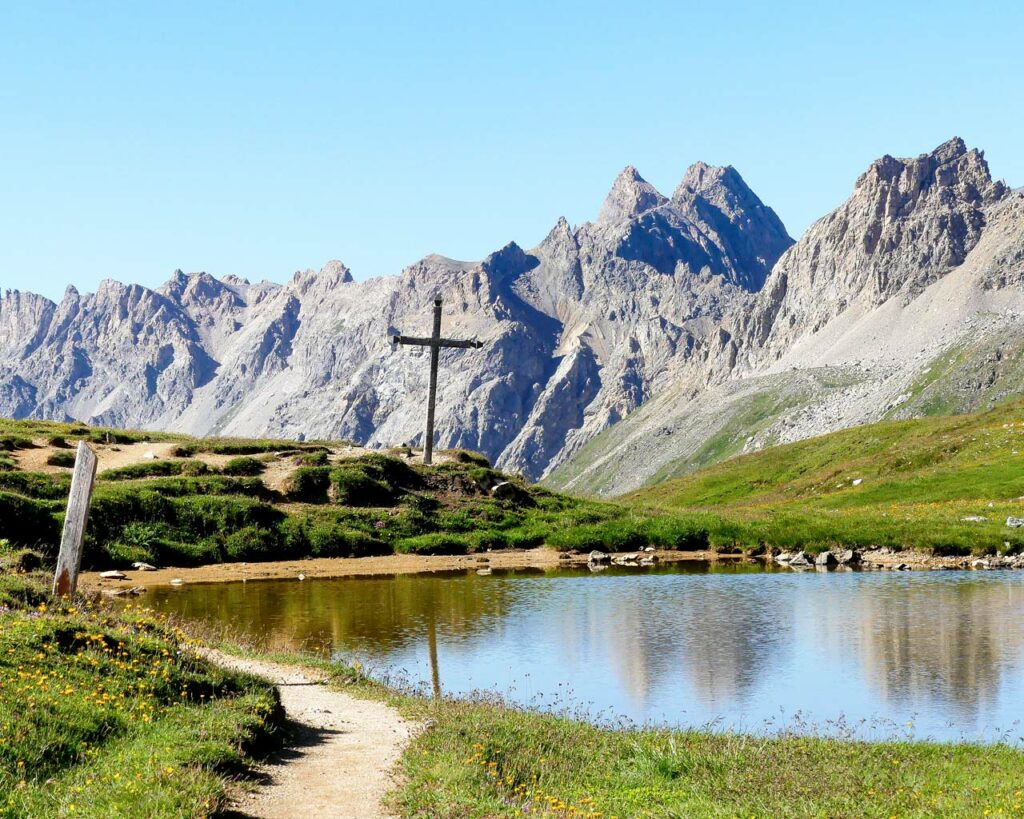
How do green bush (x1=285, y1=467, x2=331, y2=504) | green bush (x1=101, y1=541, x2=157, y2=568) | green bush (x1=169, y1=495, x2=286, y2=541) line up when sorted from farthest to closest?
green bush (x1=285, y1=467, x2=331, y2=504) → green bush (x1=169, y1=495, x2=286, y2=541) → green bush (x1=101, y1=541, x2=157, y2=568)

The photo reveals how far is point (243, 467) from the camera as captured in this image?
5838 cm

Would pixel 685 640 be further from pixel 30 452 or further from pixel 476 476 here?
pixel 30 452

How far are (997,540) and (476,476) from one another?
98.0 feet

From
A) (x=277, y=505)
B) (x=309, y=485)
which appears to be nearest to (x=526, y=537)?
(x=309, y=485)

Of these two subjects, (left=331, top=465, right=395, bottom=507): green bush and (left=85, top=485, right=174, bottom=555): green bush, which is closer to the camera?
(left=85, top=485, right=174, bottom=555): green bush

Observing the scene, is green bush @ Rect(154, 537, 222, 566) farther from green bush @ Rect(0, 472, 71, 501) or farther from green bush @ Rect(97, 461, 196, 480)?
green bush @ Rect(97, 461, 196, 480)

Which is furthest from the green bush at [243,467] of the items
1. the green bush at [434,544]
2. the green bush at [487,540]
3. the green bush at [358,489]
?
the green bush at [487,540]

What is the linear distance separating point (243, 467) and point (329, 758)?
43.9m

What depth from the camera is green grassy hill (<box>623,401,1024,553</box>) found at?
56.5m

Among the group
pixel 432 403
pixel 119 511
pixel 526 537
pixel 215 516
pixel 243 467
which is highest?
pixel 432 403

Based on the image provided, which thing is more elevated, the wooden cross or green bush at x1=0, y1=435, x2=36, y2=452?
the wooden cross

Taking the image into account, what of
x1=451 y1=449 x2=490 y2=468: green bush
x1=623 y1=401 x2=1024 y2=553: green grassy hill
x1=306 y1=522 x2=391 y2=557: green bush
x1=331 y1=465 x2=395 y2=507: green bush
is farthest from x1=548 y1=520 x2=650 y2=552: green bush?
x1=451 y1=449 x2=490 y2=468: green bush

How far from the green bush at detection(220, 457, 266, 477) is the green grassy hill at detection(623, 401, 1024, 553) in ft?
84.7

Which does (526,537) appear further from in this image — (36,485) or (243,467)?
(36,485)
